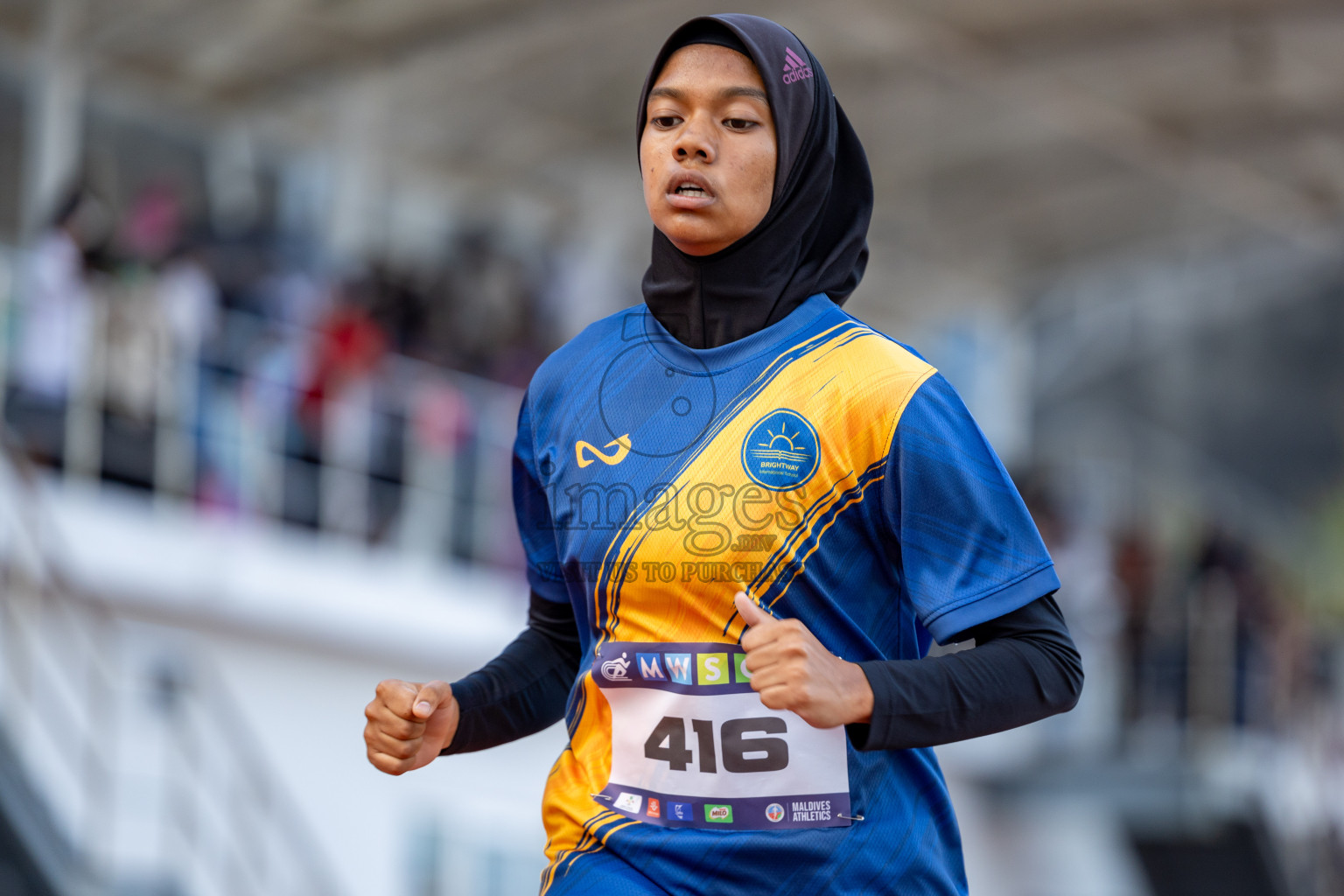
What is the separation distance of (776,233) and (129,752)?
809 cm

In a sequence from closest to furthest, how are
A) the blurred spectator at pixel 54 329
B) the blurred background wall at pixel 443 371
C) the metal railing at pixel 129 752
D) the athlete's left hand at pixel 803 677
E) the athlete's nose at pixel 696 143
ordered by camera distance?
the athlete's left hand at pixel 803 677
the athlete's nose at pixel 696 143
the metal railing at pixel 129 752
the blurred spectator at pixel 54 329
the blurred background wall at pixel 443 371

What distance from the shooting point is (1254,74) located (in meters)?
14.2

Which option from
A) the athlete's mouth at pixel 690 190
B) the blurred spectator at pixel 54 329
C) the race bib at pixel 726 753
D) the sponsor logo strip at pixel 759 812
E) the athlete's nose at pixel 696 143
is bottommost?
the sponsor logo strip at pixel 759 812

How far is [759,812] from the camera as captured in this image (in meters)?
2.06

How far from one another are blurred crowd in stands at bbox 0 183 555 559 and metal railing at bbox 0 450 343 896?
2.73ft

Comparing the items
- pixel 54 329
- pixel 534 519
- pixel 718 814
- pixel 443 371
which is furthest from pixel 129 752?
pixel 718 814

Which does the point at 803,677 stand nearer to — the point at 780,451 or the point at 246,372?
the point at 780,451

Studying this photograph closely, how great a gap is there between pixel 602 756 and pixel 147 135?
41.9ft

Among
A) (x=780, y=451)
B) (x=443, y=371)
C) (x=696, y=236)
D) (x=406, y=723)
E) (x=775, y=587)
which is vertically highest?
(x=443, y=371)

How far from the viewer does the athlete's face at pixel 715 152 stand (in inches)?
85.5

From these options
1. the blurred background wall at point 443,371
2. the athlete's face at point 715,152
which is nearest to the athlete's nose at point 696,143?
the athlete's face at point 715,152

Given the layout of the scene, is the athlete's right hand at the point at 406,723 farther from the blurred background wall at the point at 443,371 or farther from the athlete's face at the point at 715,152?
the blurred background wall at the point at 443,371

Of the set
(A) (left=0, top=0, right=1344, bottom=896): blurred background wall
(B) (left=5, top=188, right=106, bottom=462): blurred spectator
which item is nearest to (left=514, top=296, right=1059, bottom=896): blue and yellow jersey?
(A) (left=0, top=0, right=1344, bottom=896): blurred background wall

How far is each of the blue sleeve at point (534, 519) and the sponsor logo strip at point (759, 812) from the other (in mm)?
432
